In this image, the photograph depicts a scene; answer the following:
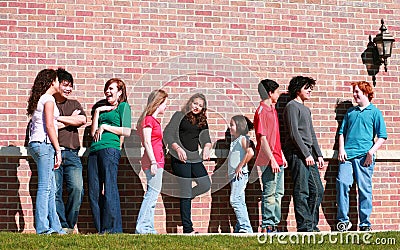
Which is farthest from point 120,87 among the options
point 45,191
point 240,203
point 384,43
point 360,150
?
point 384,43

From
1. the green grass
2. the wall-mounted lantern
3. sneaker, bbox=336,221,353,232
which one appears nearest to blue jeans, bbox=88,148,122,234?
the green grass

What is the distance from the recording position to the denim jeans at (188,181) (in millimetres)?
9203

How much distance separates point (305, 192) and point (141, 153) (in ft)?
6.97

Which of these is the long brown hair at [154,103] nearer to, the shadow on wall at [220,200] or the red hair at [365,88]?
the shadow on wall at [220,200]

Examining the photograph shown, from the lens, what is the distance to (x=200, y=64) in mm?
9812

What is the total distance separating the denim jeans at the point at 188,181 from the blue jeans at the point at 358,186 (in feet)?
5.86

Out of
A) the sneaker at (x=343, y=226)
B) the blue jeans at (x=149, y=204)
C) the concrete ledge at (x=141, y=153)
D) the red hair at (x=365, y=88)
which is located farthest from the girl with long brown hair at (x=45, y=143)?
the red hair at (x=365, y=88)

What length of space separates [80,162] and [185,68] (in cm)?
185

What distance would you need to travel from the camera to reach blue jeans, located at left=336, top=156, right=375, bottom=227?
31.9ft

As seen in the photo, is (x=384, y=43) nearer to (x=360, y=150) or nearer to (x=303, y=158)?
(x=360, y=150)

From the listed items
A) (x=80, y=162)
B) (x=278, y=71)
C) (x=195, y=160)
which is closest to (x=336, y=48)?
(x=278, y=71)

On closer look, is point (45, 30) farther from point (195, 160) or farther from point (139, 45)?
point (195, 160)

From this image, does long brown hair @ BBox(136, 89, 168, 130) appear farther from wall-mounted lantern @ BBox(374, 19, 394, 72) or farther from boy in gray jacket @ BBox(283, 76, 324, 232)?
wall-mounted lantern @ BBox(374, 19, 394, 72)

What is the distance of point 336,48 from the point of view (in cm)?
1038
